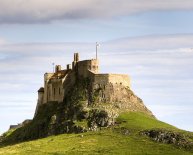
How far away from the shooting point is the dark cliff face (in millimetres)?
180875

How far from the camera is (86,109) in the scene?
186 m

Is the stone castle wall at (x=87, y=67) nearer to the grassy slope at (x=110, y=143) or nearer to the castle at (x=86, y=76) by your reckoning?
Result: the castle at (x=86, y=76)

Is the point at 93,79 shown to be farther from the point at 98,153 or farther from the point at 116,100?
the point at 98,153

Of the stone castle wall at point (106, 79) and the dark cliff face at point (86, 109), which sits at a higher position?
the stone castle wall at point (106, 79)

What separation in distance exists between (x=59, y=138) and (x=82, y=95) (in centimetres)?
1878

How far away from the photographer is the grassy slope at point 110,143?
156m

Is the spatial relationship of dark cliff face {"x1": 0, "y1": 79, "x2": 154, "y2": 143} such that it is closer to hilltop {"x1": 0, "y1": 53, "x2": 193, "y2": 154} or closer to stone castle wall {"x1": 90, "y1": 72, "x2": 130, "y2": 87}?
hilltop {"x1": 0, "y1": 53, "x2": 193, "y2": 154}

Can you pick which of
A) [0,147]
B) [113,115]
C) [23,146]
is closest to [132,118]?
[113,115]

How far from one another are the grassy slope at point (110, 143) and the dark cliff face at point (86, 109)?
13.0 feet

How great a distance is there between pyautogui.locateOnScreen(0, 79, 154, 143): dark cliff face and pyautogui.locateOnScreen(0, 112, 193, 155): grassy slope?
395 cm

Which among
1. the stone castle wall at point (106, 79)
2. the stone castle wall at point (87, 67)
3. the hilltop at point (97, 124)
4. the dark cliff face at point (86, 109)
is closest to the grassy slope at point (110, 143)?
the hilltop at point (97, 124)

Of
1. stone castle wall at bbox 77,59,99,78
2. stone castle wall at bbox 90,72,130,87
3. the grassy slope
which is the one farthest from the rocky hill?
stone castle wall at bbox 77,59,99,78

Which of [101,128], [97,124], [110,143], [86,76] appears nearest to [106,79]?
[86,76]

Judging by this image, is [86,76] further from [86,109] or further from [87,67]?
[86,109]
